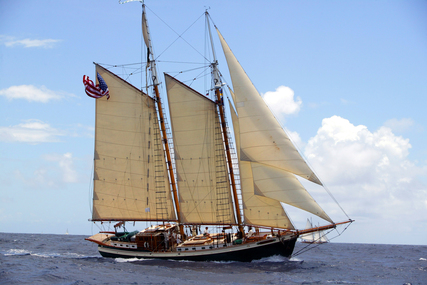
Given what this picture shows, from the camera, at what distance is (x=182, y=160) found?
42.6m

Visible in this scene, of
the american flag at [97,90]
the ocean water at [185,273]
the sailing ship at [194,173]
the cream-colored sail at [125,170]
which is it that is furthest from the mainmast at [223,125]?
the american flag at [97,90]

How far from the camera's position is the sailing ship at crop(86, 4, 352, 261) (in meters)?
36.8

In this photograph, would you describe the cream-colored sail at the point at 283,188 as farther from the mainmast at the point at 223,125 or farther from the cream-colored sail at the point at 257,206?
the mainmast at the point at 223,125

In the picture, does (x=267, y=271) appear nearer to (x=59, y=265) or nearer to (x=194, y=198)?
(x=194, y=198)

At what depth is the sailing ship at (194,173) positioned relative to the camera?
36750 mm

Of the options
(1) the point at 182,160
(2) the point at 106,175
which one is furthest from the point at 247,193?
(2) the point at 106,175

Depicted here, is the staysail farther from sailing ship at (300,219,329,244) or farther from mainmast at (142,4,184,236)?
mainmast at (142,4,184,236)

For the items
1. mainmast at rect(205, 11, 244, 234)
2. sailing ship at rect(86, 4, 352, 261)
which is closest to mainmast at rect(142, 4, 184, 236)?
sailing ship at rect(86, 4, 352, 261)

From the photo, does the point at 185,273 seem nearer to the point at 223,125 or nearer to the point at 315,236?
the point at 223,125

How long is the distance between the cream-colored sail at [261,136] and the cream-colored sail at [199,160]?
534 cm

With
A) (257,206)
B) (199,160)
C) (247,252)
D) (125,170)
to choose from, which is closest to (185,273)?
(247,252)

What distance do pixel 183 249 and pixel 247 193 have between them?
7.97m

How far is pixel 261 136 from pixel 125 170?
15.4m

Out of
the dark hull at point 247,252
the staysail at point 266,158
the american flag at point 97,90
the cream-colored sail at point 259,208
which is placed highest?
the american flag at point 97,90
